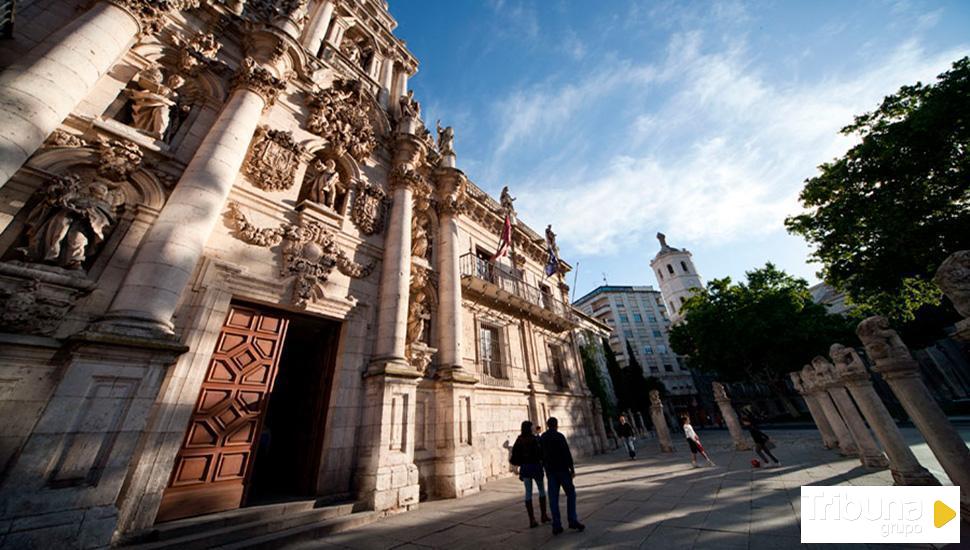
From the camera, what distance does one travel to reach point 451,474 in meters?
7.61

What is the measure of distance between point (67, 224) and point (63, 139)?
1614 millimetres

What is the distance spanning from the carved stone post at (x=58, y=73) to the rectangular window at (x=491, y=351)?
10.4m

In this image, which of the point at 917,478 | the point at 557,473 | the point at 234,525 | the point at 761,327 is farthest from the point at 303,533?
the point at 761,327

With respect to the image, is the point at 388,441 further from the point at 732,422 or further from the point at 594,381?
the point at 594,381

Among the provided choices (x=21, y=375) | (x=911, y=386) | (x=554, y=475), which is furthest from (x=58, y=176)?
(x=911, y=386)

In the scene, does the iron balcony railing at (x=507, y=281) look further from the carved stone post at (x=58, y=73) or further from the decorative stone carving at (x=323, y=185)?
the carved stone post at (x=58, y=73)

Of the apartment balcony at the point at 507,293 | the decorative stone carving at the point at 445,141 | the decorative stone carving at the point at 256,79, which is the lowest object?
the apartment balcony at the point at 507,293

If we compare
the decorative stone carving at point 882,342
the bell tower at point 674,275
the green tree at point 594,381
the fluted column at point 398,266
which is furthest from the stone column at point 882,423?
the bell tower at point 674,275

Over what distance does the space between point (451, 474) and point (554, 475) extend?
4.06 m

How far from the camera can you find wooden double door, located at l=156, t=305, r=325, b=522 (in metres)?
4.96

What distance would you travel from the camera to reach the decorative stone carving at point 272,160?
7043mm

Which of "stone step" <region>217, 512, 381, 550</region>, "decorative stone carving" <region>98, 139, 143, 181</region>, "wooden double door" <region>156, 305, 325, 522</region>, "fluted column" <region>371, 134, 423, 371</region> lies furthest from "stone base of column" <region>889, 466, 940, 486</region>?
"decorative stone carving" <region>98, 139, 143, 181</region>

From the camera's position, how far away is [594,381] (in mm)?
17828

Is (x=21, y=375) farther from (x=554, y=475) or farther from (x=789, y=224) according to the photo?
(x=789, y=224)
